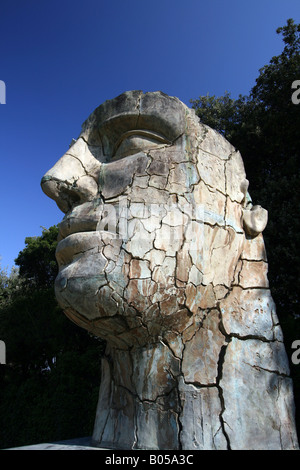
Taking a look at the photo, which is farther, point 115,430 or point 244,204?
point 244,204

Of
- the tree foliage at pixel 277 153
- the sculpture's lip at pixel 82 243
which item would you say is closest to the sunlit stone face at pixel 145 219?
the sculpture's lip at pixel 82 243

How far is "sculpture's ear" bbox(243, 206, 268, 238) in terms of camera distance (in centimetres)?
222

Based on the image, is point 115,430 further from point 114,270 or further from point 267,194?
point 267,194

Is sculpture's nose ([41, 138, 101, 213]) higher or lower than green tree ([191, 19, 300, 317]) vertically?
lower

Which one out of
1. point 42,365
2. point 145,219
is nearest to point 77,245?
point 145,219

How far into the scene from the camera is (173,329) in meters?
1.84

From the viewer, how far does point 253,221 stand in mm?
2230

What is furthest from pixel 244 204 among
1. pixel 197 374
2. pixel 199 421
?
pixel 199 421

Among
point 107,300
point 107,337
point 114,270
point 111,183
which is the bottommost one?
point 107,337

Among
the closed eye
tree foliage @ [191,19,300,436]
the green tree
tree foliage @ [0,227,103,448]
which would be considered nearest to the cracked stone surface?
the closed eye

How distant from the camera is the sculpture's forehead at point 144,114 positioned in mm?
2086

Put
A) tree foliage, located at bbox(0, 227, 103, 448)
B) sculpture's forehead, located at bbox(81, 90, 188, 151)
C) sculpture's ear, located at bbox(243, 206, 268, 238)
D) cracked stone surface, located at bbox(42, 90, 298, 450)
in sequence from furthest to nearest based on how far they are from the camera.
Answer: tree foliage, located at bbox(0, 227, 103, 448)
sculpture's ear, located at bbox(243, 206, 268, 238)
sculpture's forehead, located at bbox(81, 90, 188, 151)
cracked stone surface, located at bbox(42, 90, 298, 450)

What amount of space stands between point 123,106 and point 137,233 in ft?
2.85

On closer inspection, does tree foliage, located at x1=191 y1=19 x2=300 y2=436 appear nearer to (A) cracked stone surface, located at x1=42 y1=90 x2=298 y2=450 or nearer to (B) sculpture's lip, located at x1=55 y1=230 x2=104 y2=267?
(A) cracked stone surface, located at x1=42 y1=90 x2=298 y2=450
